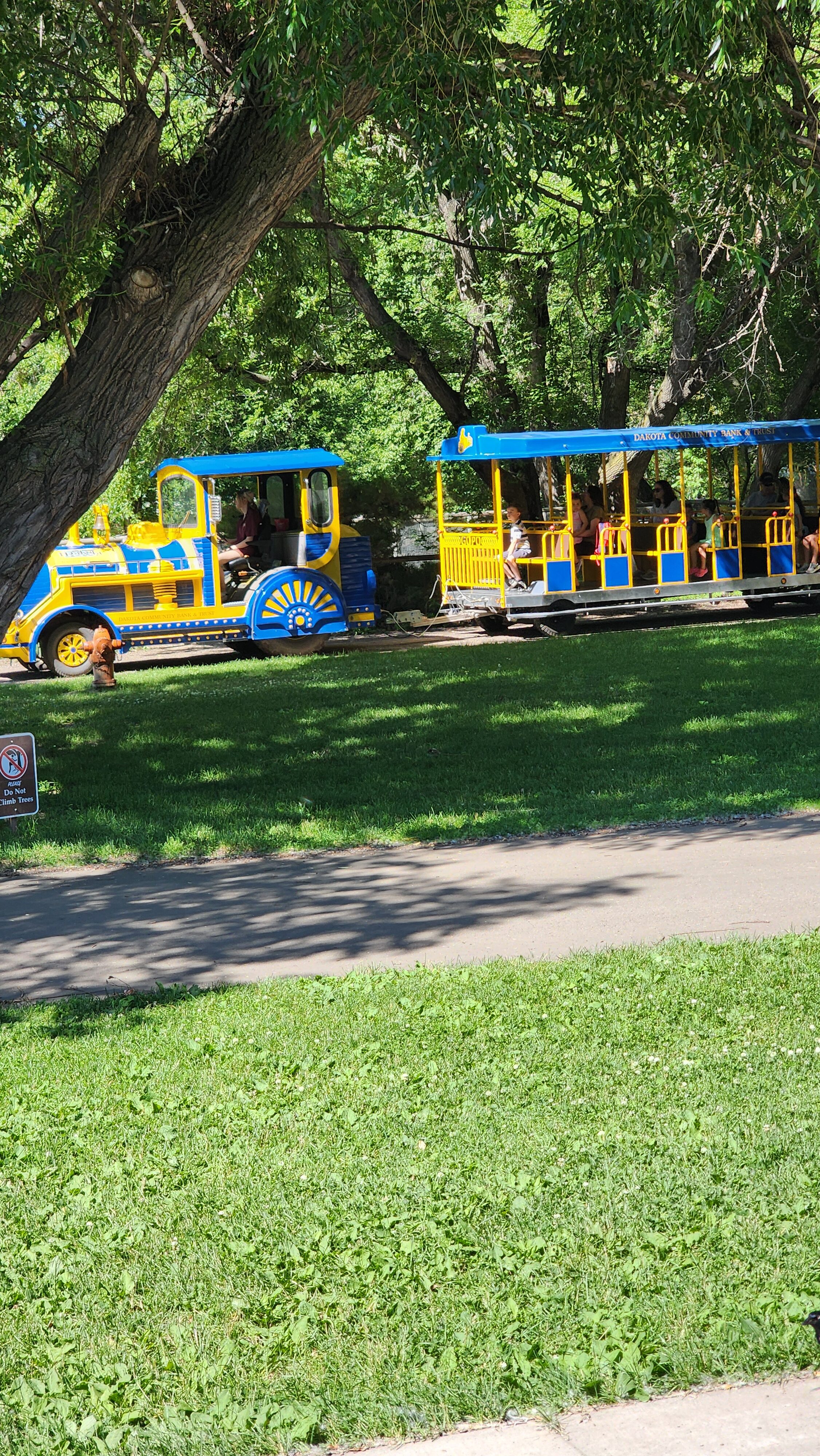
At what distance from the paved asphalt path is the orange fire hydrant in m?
8.19

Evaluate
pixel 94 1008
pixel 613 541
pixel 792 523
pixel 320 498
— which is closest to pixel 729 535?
pixel 792 523

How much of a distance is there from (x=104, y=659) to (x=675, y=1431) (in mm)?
14232

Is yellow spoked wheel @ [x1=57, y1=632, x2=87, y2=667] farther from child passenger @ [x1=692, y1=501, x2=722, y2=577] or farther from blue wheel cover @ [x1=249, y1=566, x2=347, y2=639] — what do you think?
child passenger @ [x1=692, y1=501, x2=722, y2=577]

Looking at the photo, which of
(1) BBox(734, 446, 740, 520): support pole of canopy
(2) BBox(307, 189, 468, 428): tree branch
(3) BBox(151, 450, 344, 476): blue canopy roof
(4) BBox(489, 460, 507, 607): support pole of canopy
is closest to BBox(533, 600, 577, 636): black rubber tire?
(4) BBox(489, 460, 507, 607): support pole of canopy

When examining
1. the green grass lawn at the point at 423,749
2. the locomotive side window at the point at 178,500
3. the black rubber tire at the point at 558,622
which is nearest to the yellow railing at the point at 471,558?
the black rubber tire at the point at 558,622

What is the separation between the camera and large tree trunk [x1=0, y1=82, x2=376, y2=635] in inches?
348

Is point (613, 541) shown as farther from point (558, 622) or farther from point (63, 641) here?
point (63, 641)

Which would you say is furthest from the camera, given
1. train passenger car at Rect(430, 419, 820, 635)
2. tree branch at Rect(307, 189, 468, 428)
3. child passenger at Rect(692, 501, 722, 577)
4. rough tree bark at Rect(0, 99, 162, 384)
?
tree branch at Rect(307, 189, 468, 428)

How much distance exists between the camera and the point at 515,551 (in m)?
20.6

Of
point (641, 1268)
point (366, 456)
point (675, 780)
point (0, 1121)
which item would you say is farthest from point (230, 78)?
point (366, 456)

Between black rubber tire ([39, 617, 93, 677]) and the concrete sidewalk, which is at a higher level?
black rubber tire ([39, 617, 93, 677])

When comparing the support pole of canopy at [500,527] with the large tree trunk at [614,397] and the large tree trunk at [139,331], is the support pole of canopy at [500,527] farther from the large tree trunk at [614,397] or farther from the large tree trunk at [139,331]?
the large tree trunk at [139,331]

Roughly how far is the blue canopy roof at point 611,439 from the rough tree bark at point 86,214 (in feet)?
35.3

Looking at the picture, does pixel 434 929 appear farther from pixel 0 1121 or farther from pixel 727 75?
pixel 727 75
